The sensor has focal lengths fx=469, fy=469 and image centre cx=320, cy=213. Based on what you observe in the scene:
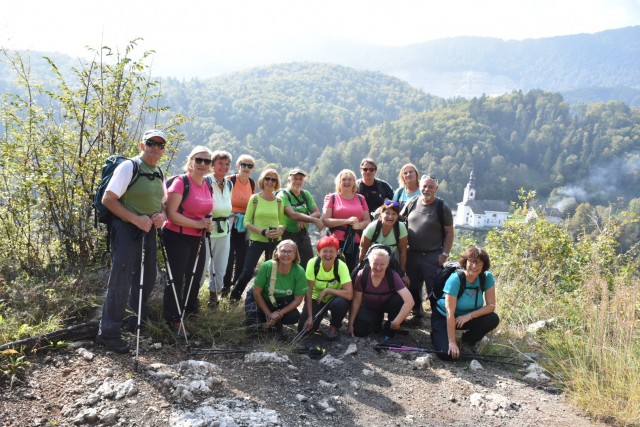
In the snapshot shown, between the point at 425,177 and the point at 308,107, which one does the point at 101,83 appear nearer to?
the point at 425,177

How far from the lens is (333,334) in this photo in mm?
5535

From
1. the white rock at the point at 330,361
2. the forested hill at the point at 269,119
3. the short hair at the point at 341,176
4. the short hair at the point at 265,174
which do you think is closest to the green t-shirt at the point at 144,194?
the short hair at the point at 265,174

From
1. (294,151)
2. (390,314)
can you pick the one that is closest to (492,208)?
(294,151)

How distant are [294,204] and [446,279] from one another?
2.19m

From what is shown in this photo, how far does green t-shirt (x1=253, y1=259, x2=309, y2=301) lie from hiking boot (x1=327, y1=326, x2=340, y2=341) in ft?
1.89

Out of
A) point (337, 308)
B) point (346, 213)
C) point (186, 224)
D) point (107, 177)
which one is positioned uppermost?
point (107, 177)

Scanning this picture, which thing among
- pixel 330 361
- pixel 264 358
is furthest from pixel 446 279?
pixel 264 358

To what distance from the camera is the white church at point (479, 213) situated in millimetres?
96250

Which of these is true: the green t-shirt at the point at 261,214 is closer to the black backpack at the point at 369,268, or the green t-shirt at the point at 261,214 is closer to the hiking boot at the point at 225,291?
the hiking boot at the point at 225,291

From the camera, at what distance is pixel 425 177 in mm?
5934

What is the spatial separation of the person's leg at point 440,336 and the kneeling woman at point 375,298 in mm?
394

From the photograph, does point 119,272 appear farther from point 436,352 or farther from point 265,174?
point 436,352

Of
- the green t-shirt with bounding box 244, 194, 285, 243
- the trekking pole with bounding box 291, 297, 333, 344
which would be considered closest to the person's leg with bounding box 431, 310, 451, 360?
the trekking pole with bounding box 291, 297, 333, 344

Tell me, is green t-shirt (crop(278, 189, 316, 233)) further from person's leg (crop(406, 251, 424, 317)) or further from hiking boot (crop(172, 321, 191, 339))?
hiking boot (crop(172, 321, 191, 339))
